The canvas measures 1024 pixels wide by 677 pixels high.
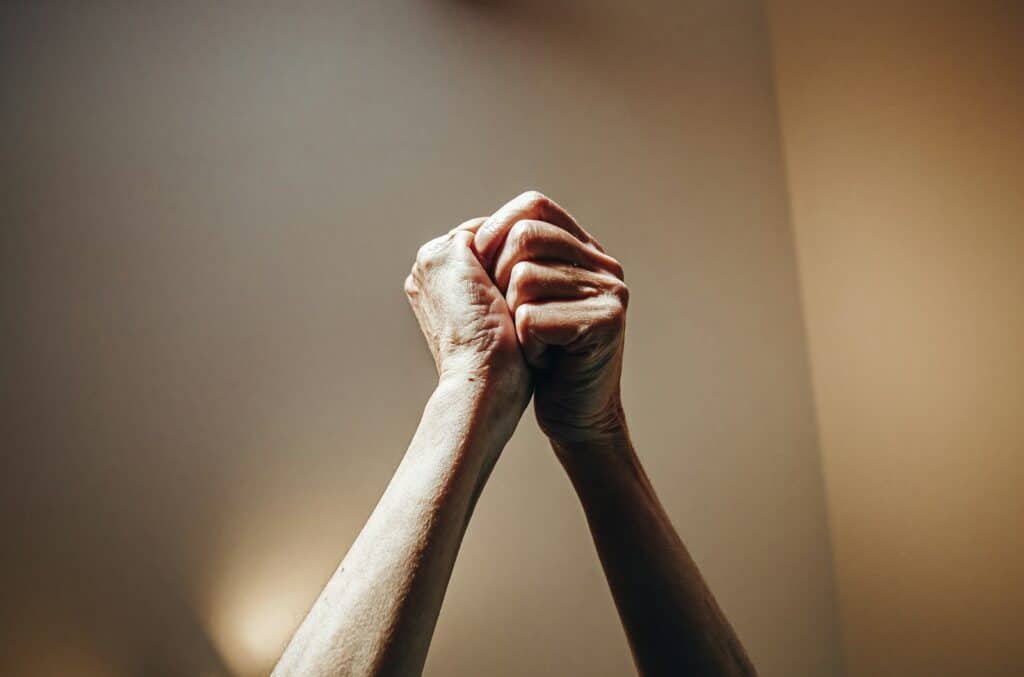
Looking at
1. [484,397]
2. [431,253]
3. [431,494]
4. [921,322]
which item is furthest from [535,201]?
[921,322]

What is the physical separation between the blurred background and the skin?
3.01 ft

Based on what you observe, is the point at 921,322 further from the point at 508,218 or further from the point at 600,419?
the point at 508,218

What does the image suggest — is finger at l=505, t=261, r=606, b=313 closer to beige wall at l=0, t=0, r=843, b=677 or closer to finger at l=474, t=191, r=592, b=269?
finger at l=474, t=191, r=592, b=269

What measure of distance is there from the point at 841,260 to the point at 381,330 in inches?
53.5

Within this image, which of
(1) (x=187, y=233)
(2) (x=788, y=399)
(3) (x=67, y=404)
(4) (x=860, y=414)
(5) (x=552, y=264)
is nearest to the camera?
(5) (x=552, y=264)

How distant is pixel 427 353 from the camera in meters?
1.65

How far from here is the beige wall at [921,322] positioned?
4.73 ft

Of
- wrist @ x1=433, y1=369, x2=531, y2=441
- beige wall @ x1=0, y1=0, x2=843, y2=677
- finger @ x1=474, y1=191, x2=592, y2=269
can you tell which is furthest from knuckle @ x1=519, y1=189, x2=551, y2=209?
beige wall @ x1=0, y1=0, x2=843, y2=677

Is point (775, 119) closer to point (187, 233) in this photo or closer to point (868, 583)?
point (868, 583)

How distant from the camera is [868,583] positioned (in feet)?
5.32

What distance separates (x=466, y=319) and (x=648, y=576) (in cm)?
38

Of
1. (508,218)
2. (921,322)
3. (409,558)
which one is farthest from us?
(921,322)

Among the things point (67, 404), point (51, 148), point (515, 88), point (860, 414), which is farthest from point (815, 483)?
point (51, 148)

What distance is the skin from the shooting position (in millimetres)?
510
